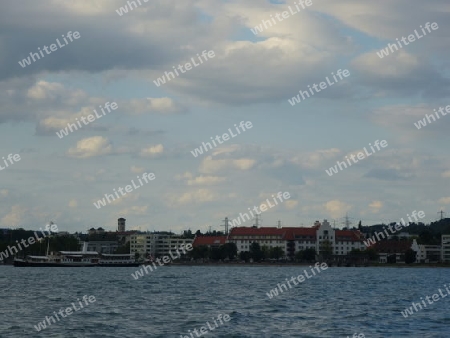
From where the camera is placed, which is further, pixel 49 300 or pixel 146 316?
pixel 49 300

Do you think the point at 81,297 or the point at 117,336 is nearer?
the point at 117,336

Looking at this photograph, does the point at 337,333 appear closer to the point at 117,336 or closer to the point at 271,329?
the point at 271,329

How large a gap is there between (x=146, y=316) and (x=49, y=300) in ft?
60.3

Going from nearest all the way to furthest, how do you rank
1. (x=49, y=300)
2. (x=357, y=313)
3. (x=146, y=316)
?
(x=146, y=316) → (x=357, y=313) → (x=49, y=300)

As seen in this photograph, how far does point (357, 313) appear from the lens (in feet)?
197

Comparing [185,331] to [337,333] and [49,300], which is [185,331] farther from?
[49,300]

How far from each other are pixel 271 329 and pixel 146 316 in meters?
10.5

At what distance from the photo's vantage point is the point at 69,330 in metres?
47.7

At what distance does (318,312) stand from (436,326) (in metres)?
11.2

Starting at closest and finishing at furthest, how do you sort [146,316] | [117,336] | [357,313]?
1. [117,336]
2. [146,316]
3. [357,313]

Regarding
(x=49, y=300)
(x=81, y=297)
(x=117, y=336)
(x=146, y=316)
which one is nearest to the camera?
(x=117, y=336)

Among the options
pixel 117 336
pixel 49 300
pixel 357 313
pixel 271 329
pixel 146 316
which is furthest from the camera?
pixel 49 300

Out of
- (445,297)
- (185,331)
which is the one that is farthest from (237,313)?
(445,297)

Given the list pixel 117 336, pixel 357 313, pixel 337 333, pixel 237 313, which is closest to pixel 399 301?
pixel 357 313
